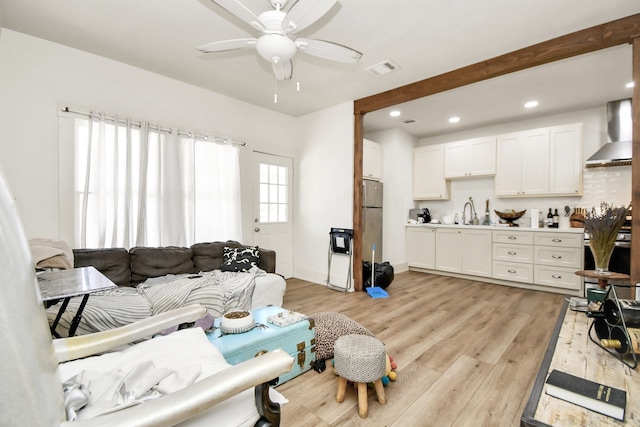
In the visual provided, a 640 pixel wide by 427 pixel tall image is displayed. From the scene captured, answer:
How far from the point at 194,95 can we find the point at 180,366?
352cm

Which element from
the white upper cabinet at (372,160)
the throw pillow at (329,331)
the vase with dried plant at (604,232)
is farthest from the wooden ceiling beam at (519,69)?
the throw pillow at (329,331)

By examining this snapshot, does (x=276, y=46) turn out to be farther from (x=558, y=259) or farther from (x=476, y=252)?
(x=558, y=259)

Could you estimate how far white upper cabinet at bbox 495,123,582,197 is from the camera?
4.18 meters

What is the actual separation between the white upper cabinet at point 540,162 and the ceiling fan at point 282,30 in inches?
148

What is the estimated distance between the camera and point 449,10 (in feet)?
7.42

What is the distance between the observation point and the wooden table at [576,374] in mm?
741

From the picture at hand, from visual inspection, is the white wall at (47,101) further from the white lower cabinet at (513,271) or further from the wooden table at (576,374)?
the white lower cabinet at (513,271)

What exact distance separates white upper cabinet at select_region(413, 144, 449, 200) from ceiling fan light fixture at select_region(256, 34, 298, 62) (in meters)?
4.26

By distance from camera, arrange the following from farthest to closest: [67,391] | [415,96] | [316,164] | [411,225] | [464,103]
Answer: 1. [411,225]
2. [316,164]
3. [464,103]
4. [415,96]
5. [67,391]

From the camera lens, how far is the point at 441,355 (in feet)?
7.48

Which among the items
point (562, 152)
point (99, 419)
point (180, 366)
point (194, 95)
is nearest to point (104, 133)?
point (194, 95)

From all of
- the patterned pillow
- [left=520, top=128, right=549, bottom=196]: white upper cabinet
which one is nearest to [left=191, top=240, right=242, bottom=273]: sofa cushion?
the patterned pillow

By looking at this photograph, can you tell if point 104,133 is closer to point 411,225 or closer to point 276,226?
point 276,226

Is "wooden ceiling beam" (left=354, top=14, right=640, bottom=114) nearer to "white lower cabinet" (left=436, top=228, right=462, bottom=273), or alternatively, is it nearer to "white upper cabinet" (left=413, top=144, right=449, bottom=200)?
"white upper cabinet" (left=413, top=144, right=449, bottom=200)
